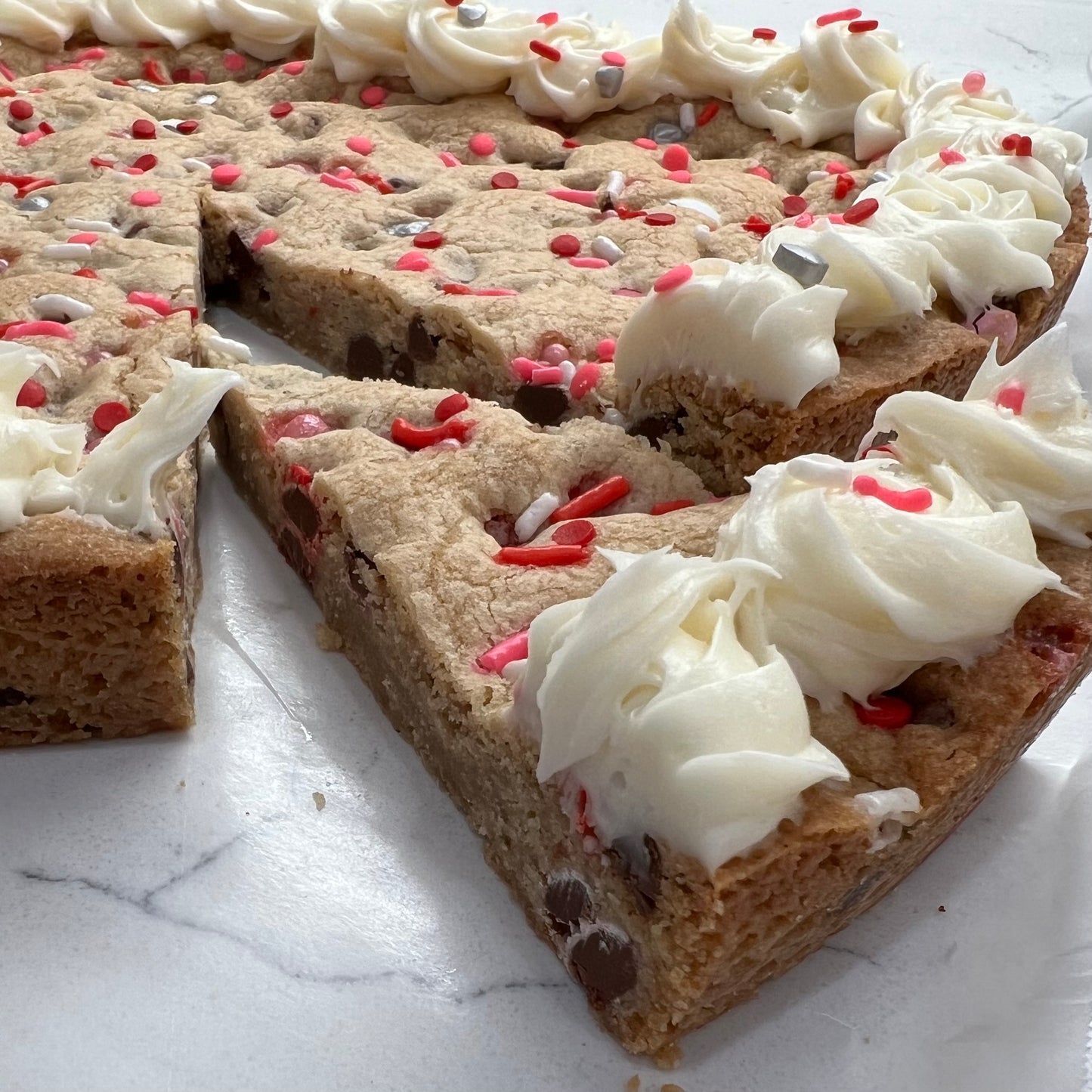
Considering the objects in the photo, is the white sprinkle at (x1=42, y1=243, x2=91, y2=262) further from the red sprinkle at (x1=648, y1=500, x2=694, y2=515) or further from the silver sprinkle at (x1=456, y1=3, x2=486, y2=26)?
the red sprinkle at (x1=648, y1=500, x2=694, y2=515)

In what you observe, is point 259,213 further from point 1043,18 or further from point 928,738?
point 1043,18

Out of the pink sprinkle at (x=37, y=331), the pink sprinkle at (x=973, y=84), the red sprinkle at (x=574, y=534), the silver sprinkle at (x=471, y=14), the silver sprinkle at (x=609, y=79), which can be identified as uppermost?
the pink sprinkle at (x=973, y=84)

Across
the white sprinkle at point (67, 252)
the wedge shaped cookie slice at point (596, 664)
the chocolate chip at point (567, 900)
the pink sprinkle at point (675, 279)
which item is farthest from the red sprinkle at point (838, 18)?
the chocolate chip at point (567, 900)

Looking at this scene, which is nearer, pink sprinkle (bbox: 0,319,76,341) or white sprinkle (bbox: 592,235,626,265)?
pink sprinkle (bbox: 0,319,76,341)

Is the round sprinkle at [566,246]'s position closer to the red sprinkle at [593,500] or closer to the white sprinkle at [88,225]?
the red sprinkle at [593,500]

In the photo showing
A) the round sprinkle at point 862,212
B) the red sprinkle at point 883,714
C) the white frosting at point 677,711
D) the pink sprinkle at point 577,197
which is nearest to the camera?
the white frosting at point 677,711

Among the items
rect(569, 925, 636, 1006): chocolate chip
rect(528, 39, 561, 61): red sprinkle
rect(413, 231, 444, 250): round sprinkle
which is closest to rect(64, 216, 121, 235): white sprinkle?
rect(413, 231, 444, 250): round sprinkle

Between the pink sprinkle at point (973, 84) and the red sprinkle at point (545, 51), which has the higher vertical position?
the pink sprinkle at point (973, 84)

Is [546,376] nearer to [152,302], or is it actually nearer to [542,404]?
[542,404]
